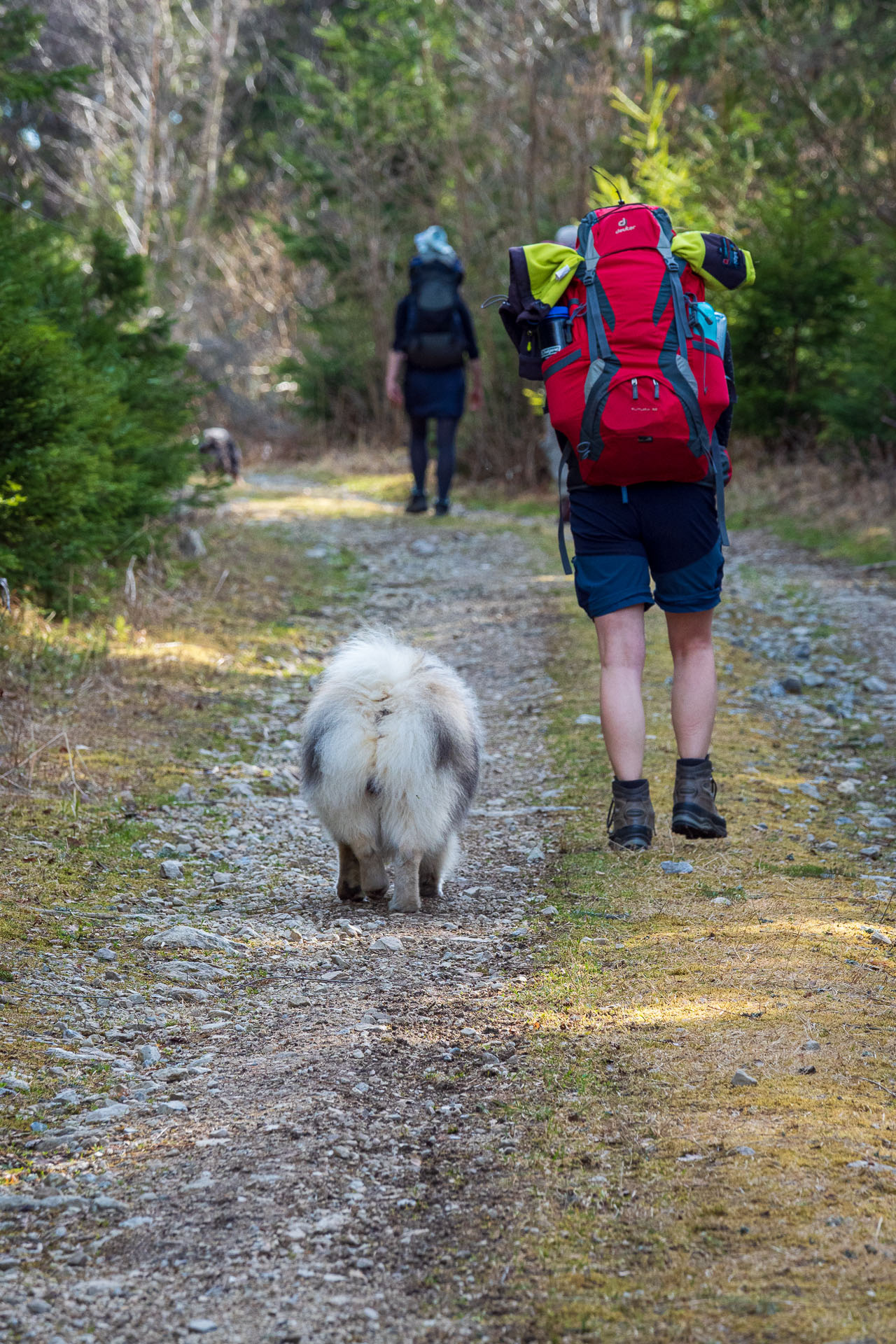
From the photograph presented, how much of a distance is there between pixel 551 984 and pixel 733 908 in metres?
0.87

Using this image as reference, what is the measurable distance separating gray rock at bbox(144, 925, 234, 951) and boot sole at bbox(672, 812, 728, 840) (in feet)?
5.59

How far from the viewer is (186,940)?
3951mm

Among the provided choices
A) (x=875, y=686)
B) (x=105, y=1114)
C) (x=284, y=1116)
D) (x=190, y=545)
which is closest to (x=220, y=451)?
(x=190, y=545)

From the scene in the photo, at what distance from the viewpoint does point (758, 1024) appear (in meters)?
3.20

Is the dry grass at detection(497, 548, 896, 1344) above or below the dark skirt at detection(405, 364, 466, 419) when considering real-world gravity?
below

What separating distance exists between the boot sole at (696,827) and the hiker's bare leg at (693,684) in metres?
0.22

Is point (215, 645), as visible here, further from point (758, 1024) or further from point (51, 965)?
point (758, 1024)

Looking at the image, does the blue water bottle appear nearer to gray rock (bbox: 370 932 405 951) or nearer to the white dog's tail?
the white dog's tail

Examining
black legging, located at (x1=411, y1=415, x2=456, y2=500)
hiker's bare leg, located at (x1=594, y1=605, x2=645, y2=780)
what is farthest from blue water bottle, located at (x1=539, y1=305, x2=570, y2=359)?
black legging, located at (x1=411, y1=415, x2=456, y2=500)

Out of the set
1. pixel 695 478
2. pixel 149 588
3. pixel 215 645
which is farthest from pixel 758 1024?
pixel 149 588

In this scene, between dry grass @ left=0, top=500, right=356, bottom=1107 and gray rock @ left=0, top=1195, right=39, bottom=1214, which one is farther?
dry grass @ left=0, top=500, right=356, bottom=1107

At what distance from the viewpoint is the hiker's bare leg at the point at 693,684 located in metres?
4.62

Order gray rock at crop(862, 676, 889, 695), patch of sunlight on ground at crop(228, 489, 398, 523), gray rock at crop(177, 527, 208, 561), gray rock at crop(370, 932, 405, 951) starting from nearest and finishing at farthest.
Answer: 1. gray rock at crop(370, 932, 405, 951)
2. gray rock at crop(862, 676, 889, 695)
3. gray rock at crop(177, 527, 208, 561)
4. patch of sunlight on ground at crop(228, 489, 398, 523)

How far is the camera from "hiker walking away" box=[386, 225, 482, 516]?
12672 mm
